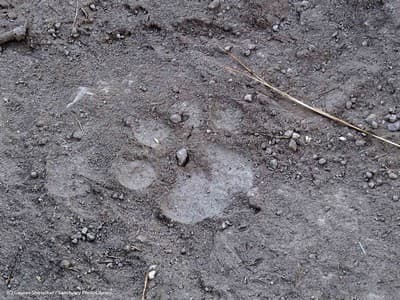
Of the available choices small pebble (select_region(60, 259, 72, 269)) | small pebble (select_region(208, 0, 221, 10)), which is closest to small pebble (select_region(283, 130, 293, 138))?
small pebble (select_region(208, 0, 221, 10))

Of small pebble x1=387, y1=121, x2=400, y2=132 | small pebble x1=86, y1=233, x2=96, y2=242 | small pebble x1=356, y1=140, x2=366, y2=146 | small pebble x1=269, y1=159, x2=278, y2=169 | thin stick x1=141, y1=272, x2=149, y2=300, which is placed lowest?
thin stick x1=141, y1=272, x2=149, y2=300

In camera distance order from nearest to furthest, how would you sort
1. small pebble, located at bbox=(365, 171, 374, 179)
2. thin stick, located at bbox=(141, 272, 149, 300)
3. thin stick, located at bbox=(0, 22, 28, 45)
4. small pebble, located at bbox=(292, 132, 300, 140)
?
1. thin stick, located at bbox=(141, 272, 149, 300)
2. small pebble, located at bbox=(365, 171, 374, 179)
3. small pebble, located at bbox=(292, 132, 300, 140)
4. thin stick, located at bbox=(0, 22, 28, 45)

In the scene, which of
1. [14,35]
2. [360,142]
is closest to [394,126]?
[360,142]

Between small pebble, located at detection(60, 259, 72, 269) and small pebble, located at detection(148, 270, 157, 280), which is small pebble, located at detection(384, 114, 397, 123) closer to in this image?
small pebble, located at detection(148, 270, 157, 280)

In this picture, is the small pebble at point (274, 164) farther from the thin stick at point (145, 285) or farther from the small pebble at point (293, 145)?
the thin stick at point (145, 285)

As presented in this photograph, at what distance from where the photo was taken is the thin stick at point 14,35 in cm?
253

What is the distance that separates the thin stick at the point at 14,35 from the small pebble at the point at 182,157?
2.96ft

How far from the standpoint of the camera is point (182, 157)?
2252 mm

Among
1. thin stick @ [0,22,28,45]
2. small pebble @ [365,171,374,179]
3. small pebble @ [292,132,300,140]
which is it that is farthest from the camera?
thin stick @ [0,22,28,45]

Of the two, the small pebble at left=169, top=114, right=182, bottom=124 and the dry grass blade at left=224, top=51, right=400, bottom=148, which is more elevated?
the dry grass blade at left=224, top=51, right=400, bottom=148

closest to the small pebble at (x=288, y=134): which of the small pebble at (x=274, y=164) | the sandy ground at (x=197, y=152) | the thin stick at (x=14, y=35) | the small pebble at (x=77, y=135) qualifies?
the sandy ground at (x=197, y=152)

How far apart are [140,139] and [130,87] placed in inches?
10.2

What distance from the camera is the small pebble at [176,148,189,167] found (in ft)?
7.38

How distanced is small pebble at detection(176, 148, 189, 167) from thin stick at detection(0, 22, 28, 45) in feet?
2.96
